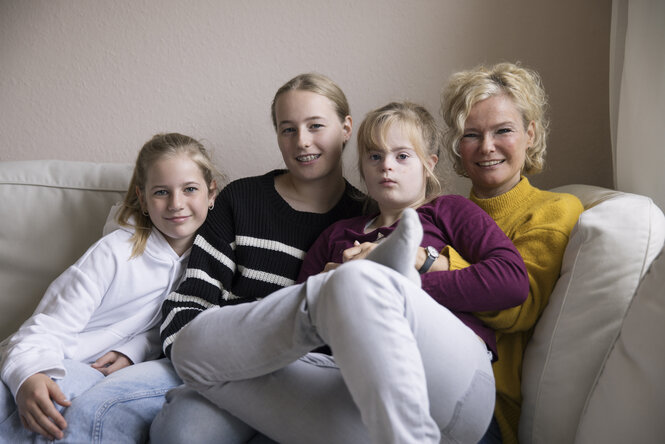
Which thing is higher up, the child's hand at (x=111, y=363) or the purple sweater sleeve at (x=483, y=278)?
the purple sweater sleeve at (x=483, y=278)

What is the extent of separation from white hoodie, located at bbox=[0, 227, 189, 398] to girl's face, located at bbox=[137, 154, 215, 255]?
0.24 ft

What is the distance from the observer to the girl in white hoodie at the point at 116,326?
1101 millimetres

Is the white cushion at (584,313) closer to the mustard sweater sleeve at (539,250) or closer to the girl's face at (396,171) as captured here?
the mustard sweater sleeve at (539,250)

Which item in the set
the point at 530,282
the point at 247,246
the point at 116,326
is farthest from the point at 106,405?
the point at 530,282

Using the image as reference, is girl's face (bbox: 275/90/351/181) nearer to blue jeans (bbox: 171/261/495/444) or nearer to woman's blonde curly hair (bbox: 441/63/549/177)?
woman's blonde curly hair (bbox: 441/63/549/177)

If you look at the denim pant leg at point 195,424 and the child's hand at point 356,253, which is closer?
the denim pant leg at point 195,424

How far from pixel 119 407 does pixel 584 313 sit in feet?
2.94

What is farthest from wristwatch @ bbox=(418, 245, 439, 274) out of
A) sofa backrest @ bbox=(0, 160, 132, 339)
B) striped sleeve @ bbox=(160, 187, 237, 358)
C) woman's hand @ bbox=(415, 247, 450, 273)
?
sofa backrest @ bbox=(0, 160, 132, 339)

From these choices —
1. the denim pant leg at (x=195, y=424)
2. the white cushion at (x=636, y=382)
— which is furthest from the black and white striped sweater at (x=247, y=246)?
the white cushion at (x=636, y=382)

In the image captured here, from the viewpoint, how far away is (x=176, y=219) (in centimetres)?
141

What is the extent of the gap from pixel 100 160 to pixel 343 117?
2.96 feet

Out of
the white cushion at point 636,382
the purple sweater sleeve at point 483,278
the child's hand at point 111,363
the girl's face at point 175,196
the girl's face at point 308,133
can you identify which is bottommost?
the child's hand at point 111,363

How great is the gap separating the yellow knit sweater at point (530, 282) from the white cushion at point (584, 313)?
0.04 m

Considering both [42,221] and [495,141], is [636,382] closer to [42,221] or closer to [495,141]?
[495,141]
